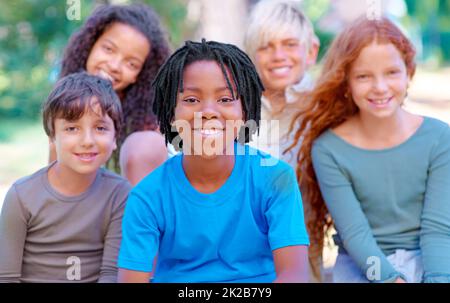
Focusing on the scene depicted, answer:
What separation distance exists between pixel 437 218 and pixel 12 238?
1524 mm

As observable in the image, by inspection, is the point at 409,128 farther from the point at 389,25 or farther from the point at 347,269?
the point at 347,269

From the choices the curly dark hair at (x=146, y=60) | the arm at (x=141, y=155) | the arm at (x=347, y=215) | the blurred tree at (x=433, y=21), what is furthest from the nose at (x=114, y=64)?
the blurred tree at (x=433, y=21)

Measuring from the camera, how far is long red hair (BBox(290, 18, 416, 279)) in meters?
2.71

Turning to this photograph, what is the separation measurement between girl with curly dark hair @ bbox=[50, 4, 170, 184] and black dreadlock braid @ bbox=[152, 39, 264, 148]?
63cm

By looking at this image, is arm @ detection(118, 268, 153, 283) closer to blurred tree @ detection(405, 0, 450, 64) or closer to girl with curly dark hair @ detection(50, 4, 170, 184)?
girl with curly dark hair @ detection(50, 4, 170, 184)

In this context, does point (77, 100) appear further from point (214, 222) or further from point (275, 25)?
point (275, 25)

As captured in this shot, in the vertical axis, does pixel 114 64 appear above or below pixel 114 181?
above

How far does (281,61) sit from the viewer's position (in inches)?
120

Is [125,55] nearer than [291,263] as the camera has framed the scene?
No

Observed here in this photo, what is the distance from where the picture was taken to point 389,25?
274 centimetres

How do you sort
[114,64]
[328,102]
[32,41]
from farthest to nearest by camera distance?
[32,41]
[114,64]
[328,102]

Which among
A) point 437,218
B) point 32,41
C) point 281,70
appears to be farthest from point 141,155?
point 32,41

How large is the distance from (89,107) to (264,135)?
2.97ft

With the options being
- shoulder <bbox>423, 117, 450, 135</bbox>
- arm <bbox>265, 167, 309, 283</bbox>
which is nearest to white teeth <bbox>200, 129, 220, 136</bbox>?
arm <bbox>265, 167, 309, 283</bbox>
